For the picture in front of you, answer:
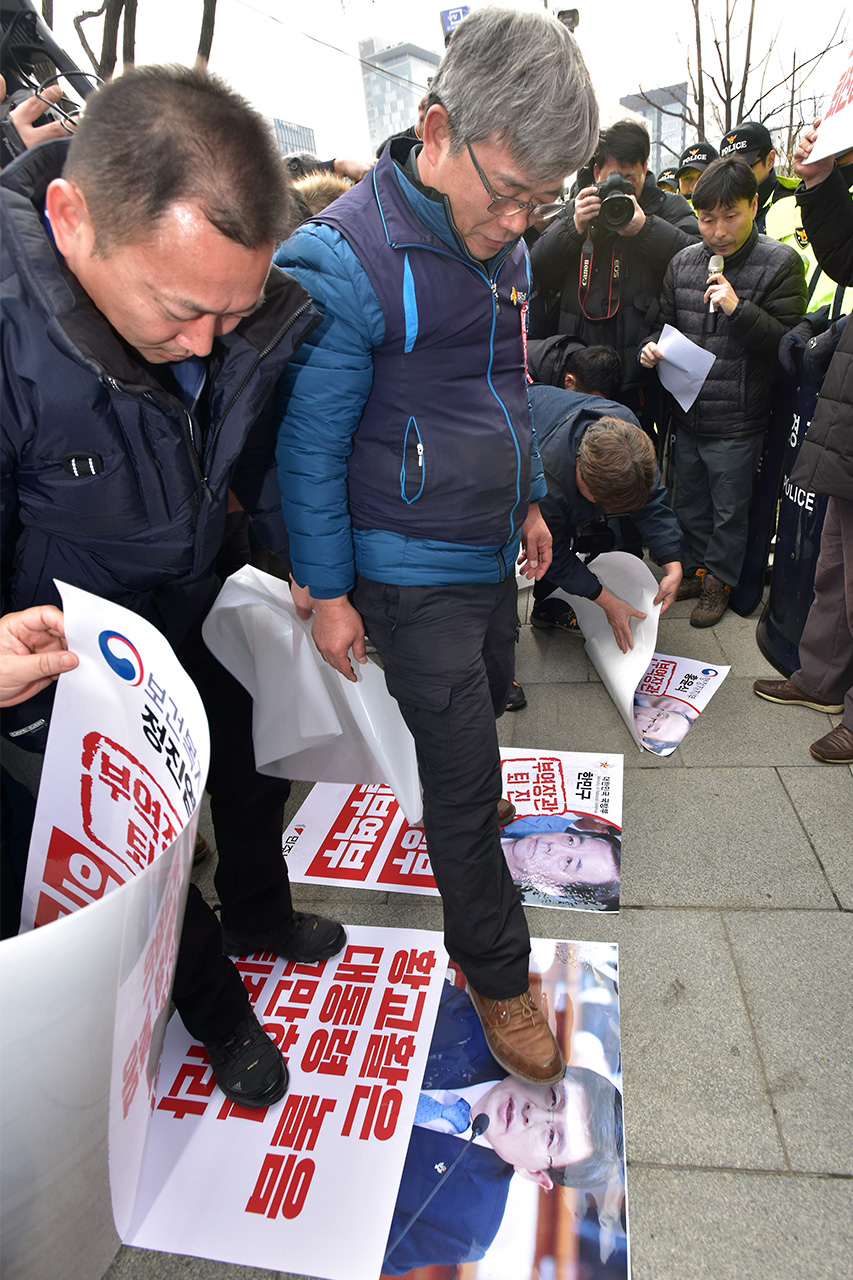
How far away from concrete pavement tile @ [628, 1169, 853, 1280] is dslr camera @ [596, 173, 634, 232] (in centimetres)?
299

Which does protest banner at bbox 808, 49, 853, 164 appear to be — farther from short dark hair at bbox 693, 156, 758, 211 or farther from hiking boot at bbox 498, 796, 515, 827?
hiking boot at bbox 498, 796, 515, 827

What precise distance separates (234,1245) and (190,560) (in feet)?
3.39

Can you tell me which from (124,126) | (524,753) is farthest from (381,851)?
(124,126)

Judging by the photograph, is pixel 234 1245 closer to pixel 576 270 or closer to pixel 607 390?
pixel 607 390

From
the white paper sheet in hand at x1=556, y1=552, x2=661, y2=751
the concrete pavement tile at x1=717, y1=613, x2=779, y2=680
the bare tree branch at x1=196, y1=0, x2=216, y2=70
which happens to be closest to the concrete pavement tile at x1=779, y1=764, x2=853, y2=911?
the white paper sheet in hand at x1=556, y1=552, x2=661, y2=751

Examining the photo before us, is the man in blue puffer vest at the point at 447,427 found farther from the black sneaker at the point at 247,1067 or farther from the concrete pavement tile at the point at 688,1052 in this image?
the black sneaker at the point at 247,1067

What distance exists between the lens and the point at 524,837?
2.02m

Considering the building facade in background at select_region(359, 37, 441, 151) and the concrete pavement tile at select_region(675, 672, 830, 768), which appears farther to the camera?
the building facade in background at select_region(359, 37, 441, 151)

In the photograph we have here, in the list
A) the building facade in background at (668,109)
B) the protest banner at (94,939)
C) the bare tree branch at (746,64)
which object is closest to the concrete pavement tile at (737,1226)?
the protest banner at (94,939)

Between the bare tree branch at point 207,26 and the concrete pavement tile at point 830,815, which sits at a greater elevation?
the bare tree branch at point 207,26

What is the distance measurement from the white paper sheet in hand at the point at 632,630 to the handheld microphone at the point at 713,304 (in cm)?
100

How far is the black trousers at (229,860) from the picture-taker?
4.26 feet

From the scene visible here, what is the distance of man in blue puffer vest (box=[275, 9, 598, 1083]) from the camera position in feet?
3.59

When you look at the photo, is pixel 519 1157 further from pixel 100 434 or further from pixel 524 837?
pixel 100 434
